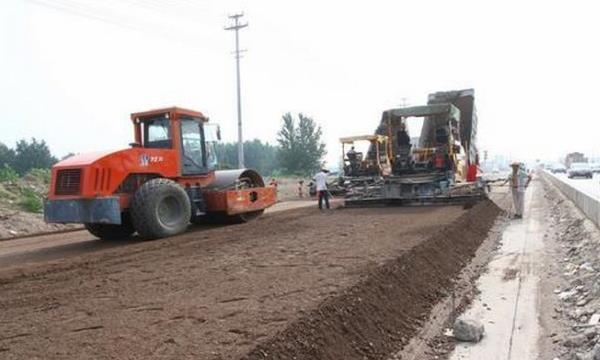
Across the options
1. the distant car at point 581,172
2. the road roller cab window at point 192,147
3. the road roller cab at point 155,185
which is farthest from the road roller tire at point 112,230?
the distant car at point 581,172

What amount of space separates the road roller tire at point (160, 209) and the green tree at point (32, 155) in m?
67.3

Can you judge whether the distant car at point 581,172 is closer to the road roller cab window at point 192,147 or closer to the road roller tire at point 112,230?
the road roller cab window at point 192,147

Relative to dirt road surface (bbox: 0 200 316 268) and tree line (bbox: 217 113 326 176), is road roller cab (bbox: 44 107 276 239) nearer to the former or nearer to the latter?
dirt road surface (bbox: 0 200 316 268)

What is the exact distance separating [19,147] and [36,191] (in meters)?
63.2

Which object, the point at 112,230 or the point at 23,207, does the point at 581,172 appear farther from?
the point at 112,230

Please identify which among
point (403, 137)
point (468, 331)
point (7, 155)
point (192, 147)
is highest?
point (7, 155)

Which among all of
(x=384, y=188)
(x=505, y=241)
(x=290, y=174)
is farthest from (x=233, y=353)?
(x=290, y=174)

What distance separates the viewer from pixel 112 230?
12.1 m

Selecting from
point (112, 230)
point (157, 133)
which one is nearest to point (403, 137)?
point (157, 133)

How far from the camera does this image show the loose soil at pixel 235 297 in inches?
180

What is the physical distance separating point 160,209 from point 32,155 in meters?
70.2

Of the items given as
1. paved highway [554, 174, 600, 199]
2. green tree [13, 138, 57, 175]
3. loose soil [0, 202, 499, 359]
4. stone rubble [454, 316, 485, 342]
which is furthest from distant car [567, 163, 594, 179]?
green tree [13, 138, 57, 175]

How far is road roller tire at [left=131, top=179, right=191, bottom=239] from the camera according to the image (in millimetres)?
11000

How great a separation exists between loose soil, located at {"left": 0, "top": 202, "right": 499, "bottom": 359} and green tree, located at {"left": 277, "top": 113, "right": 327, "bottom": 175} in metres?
55.3
